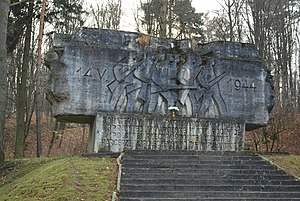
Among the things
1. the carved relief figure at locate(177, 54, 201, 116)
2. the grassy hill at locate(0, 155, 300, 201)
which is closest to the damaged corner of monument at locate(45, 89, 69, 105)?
the grassy hill at locate(0, 155, 300, 201)

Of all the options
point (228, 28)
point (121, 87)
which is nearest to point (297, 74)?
point (228, 28)

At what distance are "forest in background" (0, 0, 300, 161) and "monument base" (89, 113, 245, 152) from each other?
3.92 metres

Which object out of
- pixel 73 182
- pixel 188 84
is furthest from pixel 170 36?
pixel 73 182

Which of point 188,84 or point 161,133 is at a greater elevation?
point 188,84

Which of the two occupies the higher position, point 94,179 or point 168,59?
point 168,59

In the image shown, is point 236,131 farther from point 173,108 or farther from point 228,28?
point 228,28

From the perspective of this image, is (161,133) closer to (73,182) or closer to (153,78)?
(153,78)

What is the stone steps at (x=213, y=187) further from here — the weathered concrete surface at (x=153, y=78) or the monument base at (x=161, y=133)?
the weathered concrete surface at (x=153, y=78)

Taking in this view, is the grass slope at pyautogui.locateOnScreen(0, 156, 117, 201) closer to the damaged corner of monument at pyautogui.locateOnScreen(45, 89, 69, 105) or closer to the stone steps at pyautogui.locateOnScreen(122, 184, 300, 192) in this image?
the stone steps at pyautogui.locateOnScreen(122, 184, 300, 192)

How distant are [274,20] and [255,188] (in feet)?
56.7

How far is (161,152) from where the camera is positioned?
10984mm

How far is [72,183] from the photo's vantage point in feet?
27.0

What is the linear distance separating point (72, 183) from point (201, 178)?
2910 millimetres

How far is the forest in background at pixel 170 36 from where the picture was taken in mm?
17188
